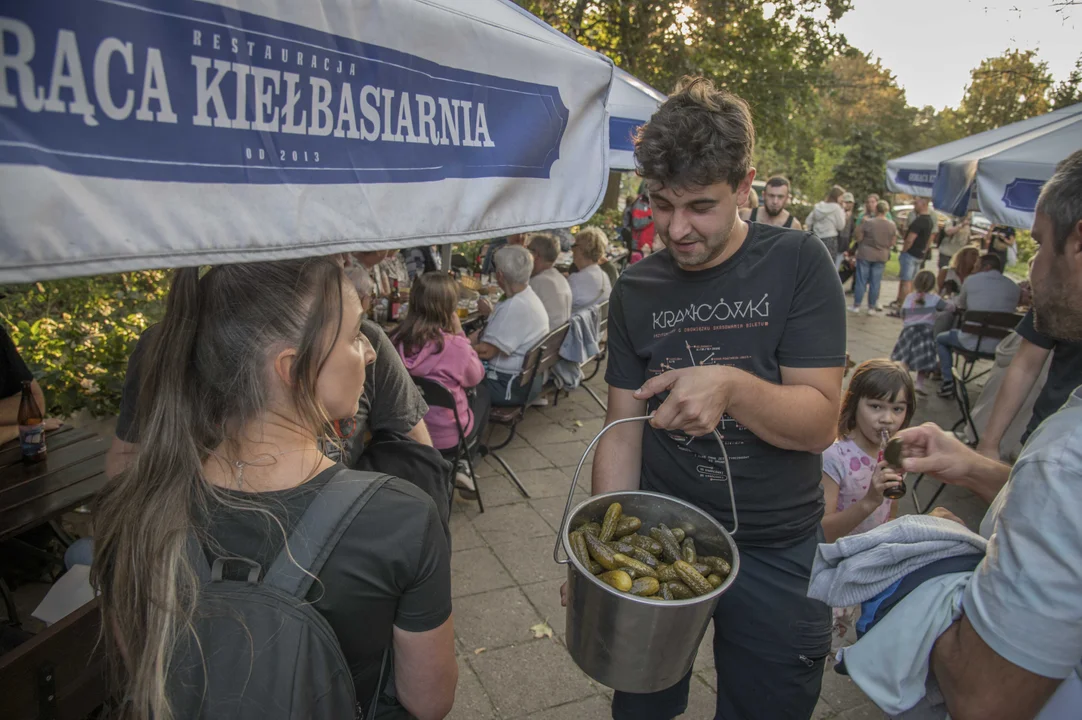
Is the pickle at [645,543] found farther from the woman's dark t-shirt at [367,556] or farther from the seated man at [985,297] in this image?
the seated man at [985,297]

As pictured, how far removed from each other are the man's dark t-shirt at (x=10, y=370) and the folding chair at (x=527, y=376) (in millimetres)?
2443

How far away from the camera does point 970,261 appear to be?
7.81 m

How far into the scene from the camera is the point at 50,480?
8.71ft

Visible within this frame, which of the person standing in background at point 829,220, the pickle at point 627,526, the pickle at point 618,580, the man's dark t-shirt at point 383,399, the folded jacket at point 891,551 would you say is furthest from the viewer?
the person standing in background at point 829,220

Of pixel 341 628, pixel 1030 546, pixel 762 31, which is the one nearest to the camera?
pixel 1030 546

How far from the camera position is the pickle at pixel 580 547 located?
1.63 m

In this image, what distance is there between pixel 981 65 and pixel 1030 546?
3082 cm

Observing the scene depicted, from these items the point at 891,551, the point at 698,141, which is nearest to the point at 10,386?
the point at 698,141

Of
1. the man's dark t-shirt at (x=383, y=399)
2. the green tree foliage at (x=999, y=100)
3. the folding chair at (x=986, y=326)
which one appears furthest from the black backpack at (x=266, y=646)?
the green tree foliage at (x=999, y=100)

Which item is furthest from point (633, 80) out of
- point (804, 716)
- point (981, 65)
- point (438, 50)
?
point (981, 65)

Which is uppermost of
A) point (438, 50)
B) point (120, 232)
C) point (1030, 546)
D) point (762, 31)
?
point (762, 31)

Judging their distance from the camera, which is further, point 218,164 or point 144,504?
point 144,504

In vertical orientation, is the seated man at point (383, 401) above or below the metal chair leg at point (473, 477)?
above

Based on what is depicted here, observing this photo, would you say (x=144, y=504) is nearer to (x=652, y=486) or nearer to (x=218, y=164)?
(x=218, y=164)
